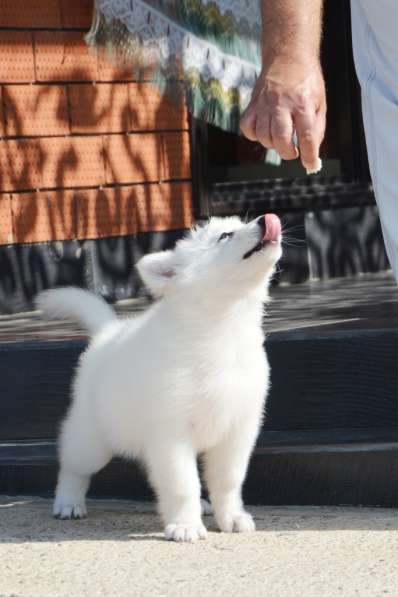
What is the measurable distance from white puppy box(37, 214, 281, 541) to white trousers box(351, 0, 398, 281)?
4.82ft

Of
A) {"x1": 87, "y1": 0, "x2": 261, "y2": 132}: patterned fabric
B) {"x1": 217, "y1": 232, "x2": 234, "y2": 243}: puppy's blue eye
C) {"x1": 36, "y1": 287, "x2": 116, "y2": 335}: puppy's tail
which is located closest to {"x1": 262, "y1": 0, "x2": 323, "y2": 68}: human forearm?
{"x1": 217, "y1": 232, "x2": 234, "y2": 243}: puppy's blue eye

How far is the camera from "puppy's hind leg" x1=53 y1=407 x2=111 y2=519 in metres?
4.75

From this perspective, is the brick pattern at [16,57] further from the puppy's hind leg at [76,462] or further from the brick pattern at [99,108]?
the puppy's hind leg at [76,462]

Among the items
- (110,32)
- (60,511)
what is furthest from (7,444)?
(110,32)

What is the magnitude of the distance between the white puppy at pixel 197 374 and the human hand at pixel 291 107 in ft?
4.33

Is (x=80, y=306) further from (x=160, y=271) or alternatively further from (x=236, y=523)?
(x=236, y=523)

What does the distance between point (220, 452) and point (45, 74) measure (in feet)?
13.6

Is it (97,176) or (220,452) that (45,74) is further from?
(220,452)

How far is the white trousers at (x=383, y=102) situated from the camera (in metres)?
2.73

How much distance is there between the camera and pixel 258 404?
176 inches

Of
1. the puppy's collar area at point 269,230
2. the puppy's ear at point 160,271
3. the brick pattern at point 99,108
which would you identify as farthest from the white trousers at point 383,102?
the brick pattern at point 99,108

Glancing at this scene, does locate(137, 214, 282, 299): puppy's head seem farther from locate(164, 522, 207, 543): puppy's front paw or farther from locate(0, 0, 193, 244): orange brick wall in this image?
locate(0, 0, 193, 244): orange brick wall

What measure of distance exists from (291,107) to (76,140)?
18.2 feet

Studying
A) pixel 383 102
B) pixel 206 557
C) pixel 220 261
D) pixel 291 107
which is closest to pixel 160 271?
pixel 220 261
